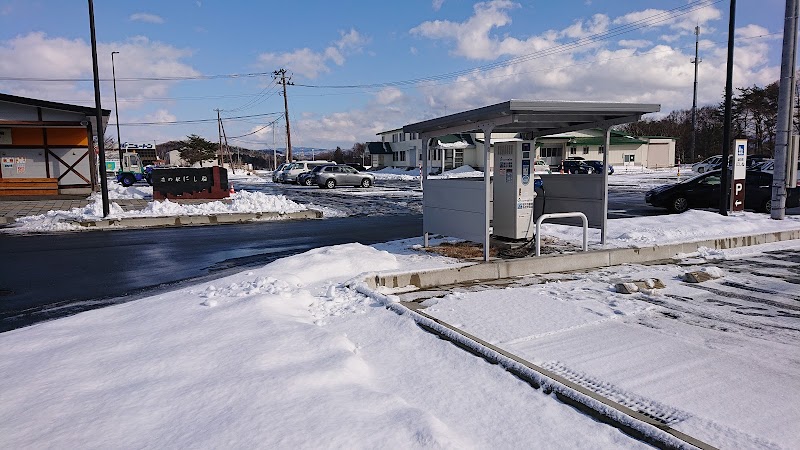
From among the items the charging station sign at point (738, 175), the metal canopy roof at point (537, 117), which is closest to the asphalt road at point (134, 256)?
the metal canopy roof at point (537, 117)

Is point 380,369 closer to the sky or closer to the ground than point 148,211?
closer to the ground

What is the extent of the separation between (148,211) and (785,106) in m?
19.2

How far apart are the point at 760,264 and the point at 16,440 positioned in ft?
33.4

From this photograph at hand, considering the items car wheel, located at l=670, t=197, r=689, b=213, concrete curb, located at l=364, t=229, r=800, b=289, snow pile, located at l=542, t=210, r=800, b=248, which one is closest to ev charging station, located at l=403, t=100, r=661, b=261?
concrete curb, located at l=364, t=229, r=800, b=289

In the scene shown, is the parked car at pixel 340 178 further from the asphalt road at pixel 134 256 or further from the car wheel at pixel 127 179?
the asphalt road at pixel 134 256

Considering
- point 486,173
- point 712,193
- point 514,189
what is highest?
point 486,173

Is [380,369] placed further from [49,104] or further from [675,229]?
[49,104]

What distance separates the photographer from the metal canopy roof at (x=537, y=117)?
733cm

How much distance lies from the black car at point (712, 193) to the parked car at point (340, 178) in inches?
824

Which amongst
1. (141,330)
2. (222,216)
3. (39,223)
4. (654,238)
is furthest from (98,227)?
(654,238)

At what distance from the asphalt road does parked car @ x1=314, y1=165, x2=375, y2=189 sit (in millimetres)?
17417

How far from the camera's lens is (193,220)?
16.8 meters

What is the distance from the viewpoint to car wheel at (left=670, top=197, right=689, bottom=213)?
682 inches

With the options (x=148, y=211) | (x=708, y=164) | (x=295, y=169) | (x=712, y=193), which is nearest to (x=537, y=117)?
(x=712, y=193)
